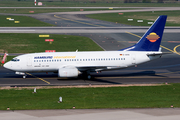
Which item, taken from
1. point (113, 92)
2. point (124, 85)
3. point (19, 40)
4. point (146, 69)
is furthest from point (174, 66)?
point (19, 40)

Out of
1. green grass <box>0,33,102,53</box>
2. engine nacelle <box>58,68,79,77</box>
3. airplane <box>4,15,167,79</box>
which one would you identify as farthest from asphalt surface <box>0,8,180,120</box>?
green grass <box>0,33,102,53</box>

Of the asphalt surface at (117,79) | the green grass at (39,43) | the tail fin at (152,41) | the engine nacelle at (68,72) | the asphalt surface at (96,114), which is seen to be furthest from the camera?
the green grass at (39,43)

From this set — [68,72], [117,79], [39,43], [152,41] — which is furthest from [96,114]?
[39,43]

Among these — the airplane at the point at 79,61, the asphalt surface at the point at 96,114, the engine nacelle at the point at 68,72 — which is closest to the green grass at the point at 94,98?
the asphalt surface at the point at 96,114

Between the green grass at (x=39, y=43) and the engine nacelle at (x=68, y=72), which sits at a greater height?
the green grass at (x=39, y=43)

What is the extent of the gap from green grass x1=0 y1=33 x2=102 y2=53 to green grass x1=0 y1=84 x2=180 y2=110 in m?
27.7

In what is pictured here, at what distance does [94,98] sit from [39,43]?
135 feet

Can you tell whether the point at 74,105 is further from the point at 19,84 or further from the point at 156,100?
the point at 19,84

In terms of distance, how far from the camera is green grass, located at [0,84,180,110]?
28391 millimetres

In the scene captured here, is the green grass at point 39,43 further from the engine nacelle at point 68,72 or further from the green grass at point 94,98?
the green grass at point 94,98

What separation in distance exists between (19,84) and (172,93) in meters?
21.4

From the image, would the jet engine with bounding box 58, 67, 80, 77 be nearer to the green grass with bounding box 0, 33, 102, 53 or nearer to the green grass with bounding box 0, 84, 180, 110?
the green grass with bounding box 0, 84, 180, 110

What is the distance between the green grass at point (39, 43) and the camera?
205ft

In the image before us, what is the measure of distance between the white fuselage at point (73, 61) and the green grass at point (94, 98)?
622cm
